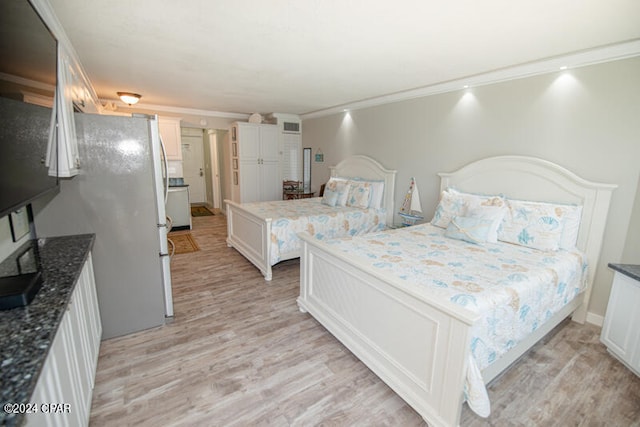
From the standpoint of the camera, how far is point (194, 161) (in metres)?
8.09

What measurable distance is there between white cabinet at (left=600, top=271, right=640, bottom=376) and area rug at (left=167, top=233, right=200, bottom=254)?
4.84 m

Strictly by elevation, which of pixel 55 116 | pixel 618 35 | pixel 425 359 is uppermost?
pixel 618 35

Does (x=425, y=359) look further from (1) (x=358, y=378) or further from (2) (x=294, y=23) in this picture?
(2) (x=294, y=23)

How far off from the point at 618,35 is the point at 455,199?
176 centimetres

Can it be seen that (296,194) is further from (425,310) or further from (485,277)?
(425,310)

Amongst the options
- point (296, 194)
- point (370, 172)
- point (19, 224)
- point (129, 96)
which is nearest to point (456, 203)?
point (370, 172)

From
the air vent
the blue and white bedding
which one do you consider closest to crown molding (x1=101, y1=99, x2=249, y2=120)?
the air vent

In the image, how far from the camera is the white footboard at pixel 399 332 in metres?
1.50

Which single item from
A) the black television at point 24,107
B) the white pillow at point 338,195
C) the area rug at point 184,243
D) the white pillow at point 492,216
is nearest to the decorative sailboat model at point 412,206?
the white pillow at point 338,195

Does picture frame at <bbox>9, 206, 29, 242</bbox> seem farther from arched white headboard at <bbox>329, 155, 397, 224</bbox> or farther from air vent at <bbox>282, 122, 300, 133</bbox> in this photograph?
air vent at <bbox>282, 122, 300, 133</bbox>

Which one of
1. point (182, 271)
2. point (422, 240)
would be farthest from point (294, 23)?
point (182, 271)

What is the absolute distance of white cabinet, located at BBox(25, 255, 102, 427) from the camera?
943mm

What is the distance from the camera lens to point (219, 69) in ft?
10.2

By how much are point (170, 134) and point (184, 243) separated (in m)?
2.27
